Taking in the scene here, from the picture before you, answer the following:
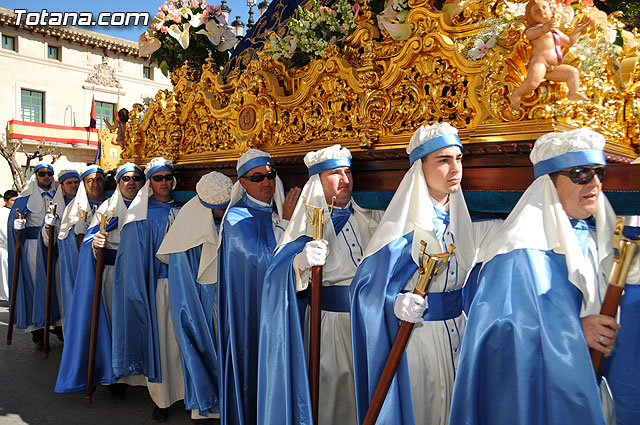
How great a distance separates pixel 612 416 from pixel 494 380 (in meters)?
0.56

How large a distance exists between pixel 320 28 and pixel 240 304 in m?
2.02

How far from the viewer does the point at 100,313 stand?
5.00 metres

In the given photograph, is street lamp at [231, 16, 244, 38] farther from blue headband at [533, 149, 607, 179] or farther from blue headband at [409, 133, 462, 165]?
blue headband at [533, 149, 607, 179]

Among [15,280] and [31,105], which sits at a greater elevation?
[31,105]

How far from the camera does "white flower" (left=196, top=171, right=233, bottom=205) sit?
425 cm

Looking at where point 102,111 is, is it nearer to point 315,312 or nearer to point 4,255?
point 4,255

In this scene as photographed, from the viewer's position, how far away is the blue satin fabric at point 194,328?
4.22m

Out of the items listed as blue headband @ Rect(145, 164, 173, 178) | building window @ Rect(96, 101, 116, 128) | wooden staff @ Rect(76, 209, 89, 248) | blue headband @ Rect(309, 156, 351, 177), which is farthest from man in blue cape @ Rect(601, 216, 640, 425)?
building window @ Rect(96, 101, 116, 128)

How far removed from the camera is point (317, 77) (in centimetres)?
377

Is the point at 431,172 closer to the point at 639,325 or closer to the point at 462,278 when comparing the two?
the point at 462,278

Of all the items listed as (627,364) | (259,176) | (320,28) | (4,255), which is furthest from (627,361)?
(4,255)

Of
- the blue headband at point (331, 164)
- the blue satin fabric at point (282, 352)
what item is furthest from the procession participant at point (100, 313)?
the blue headband at point (331, 164)

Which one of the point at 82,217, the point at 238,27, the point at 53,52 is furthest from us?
the point at 53,52

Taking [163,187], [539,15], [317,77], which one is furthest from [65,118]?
[539,15]
